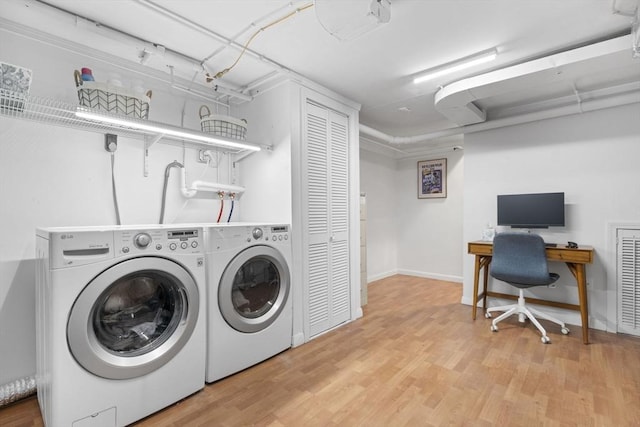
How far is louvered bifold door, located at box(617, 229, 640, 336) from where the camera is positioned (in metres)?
2.76

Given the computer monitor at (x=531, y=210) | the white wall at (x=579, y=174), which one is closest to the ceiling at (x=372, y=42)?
the white wall at (x=579, y=174)

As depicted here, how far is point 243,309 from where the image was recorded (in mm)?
2215

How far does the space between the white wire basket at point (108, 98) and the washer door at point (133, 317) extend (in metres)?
0.99

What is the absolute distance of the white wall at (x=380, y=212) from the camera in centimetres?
500

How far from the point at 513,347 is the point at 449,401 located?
3.74 feet

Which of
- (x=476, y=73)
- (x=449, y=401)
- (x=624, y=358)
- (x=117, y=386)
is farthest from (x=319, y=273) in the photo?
(x=624, y=358)

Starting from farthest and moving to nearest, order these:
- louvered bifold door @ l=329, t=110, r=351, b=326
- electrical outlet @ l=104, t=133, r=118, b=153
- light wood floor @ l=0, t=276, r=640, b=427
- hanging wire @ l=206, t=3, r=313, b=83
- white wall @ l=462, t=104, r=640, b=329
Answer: louvered bifold door @ l=329, t=110, r=351, b=326 → white wall @ l=462, t=104, r=640, b=329 → electrical outlet @ l=104, t=133, r=118, b=153 → hanging wire @ l=206, t=3, r=313, b=83 → light wood floor @ l=0, t=276, r=640, b=427

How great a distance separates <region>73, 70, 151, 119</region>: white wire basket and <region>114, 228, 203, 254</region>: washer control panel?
819 mm

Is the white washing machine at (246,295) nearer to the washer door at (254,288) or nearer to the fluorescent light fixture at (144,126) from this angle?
Result: the washer door at (254,288)

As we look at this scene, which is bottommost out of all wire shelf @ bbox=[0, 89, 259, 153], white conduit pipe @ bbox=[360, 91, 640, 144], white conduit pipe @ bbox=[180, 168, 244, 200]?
white conduit pipe @ bbox=[180, 168, 244, 200]

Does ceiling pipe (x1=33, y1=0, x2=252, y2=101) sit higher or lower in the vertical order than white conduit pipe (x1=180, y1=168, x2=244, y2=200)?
higher

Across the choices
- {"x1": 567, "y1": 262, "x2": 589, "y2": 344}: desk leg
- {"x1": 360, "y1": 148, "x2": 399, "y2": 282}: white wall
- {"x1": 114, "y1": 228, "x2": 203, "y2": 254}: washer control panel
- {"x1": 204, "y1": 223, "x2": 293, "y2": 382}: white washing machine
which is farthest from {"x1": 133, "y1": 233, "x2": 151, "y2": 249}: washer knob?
{"x1": 360, "y1": 148, "x2": 399, "y2": 282}: white wall

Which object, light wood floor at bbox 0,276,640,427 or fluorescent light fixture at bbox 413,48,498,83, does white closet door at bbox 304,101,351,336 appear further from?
fluorescent light fixture at bbox 413,48,498,83

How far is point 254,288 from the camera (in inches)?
91.7
